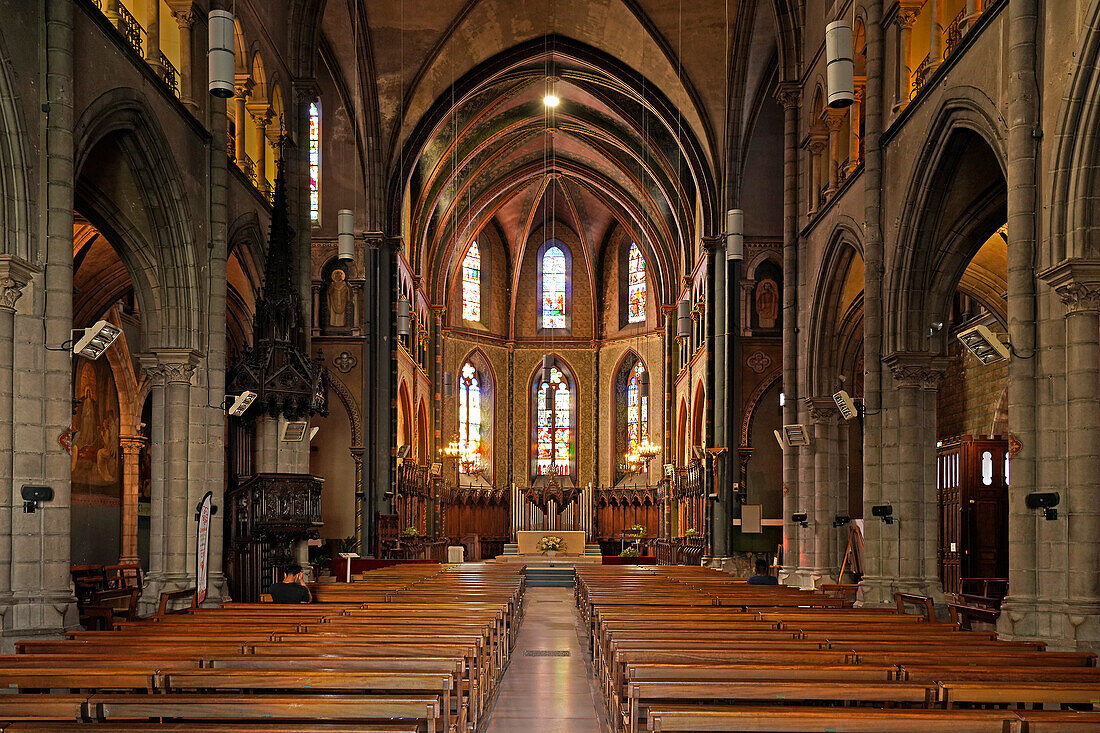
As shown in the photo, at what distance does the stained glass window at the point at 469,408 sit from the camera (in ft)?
157

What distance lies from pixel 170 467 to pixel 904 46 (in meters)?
12.3

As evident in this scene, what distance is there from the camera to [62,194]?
39.2 feet

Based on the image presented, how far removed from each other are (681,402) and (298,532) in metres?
25.4

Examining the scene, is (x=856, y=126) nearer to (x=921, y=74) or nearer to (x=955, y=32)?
(x=921, y=74)

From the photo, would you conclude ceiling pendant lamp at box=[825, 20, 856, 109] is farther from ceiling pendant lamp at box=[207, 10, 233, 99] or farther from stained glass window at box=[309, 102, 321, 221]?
stained glass window at box=[309, 102, 321, 221]

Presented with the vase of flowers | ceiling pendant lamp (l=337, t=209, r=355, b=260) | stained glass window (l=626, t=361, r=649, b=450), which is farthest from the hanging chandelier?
ceiling pendant lamp (l=337, t=209, r=355, b=260)

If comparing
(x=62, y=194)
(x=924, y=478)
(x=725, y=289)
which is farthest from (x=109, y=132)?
(x=725, y=289)

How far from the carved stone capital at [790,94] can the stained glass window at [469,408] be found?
27.0 m

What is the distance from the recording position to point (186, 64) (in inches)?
682

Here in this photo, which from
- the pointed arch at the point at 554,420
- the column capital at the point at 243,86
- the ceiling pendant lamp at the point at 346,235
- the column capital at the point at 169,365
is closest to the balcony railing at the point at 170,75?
the column capital at the point at 243,86

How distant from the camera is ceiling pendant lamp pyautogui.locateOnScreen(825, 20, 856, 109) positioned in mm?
13312

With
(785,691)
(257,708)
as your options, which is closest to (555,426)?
(785,691)

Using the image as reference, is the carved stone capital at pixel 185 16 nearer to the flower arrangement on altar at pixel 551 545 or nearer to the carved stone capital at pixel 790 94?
the carved stone capital at pixel 790 94

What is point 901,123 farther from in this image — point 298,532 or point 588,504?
point 588,504
